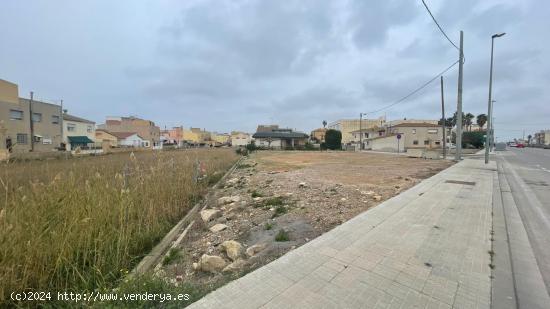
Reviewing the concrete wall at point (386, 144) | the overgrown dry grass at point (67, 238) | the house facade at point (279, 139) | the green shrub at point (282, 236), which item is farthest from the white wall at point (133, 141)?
the green shrub at point (282, 236)

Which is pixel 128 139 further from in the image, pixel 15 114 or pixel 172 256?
pixel 172 256

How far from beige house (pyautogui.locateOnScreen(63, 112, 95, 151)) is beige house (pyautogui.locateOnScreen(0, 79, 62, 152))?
215 centimetres

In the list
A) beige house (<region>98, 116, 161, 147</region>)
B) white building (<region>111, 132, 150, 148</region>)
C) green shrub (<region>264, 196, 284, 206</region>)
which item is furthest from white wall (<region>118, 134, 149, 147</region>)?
green shrub (<region>264, 196, 284, 206</region>)

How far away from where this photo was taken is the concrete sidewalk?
2.69 metres

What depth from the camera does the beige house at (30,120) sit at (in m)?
34.1

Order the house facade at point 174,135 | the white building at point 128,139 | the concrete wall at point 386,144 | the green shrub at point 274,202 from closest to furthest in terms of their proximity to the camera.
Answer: the green shrub at point 274,202 < the concrete wall at point 386,144 < the white building at point 128,139 < the house facade at point 174,135

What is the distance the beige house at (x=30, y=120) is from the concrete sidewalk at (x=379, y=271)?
38874mm

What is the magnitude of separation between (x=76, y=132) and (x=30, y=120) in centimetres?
1081

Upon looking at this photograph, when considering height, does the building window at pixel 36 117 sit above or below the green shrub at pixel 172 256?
above

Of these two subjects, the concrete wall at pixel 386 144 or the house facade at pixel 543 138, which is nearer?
the concrete wall at pixel 386 144

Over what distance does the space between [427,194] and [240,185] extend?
7218mm

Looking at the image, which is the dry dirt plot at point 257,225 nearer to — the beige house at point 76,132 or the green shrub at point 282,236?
the green shrub at point 282,236

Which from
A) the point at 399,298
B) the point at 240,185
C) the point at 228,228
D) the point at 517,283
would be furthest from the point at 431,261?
the point at 240,185

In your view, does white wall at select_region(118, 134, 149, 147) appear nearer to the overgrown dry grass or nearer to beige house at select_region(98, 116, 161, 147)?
beige house at select_region(98, 116, 161, 147)
